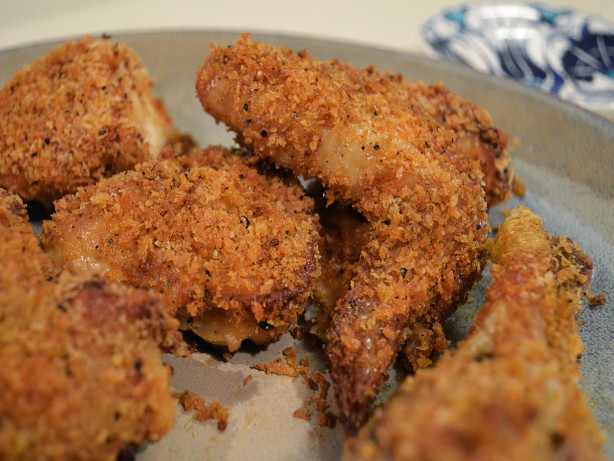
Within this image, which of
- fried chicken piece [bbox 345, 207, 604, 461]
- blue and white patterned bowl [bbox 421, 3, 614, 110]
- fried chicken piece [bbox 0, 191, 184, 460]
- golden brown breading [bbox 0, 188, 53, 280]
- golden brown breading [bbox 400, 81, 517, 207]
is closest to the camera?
fried chicken piece [bbox 345, 207, 604, 461]

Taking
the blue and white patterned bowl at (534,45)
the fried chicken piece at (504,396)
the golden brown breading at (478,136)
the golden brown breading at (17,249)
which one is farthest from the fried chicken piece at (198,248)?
the blue and white patterned bowl at (534,45)

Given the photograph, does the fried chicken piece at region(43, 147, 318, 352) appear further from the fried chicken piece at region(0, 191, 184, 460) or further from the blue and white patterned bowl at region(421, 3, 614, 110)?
the blue and white patterned bowl at region(421, 3, 614, 110)

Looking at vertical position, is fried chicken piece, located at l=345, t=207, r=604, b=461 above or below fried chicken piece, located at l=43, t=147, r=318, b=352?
above

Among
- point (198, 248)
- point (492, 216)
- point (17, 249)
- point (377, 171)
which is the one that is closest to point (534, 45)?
point (492, 216)

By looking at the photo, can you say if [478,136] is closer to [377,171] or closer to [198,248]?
[377,171]

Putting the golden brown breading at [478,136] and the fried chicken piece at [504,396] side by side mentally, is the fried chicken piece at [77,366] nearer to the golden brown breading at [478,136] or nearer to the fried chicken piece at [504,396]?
the fried chicken piece at [504,396]

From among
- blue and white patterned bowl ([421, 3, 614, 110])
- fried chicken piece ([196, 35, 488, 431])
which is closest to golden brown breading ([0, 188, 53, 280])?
fried chicken piece ([196, 35, 488, 431])

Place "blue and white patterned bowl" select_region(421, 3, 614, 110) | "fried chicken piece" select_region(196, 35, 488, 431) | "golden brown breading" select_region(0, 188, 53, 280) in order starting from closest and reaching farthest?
"golden brown breading" select_region(0, 188, 53, 280) < "fried chicken piece" select_region(196, 35, 488, 431) < "blue and white patterned bowl" select_region(421, 3, 614, 110)
